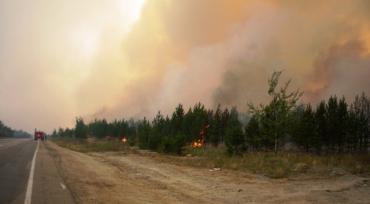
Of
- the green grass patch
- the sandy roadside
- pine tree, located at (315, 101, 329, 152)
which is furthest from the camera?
pine tree, located at (315, 101, 329, 152)

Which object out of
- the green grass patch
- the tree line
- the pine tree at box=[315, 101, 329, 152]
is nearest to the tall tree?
the tree line

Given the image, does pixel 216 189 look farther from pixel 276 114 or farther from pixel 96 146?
pixel 96 146

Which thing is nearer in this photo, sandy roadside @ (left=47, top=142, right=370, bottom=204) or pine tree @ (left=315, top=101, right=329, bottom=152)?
sandy roadside @ (left=47, top=142, right=370, bottom=204)

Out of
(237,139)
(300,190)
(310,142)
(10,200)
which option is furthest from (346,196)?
(310,142)

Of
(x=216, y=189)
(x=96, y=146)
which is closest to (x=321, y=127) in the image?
(x=96, y=146)

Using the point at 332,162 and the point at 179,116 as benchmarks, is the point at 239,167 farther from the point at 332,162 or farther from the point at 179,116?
the point at 179,116

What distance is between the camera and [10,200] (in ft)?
42.5

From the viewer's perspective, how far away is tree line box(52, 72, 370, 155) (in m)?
35.5

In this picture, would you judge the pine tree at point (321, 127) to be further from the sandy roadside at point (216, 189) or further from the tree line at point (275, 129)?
the sandy roadside at point (216, 189)

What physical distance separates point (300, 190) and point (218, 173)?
812 centimetres

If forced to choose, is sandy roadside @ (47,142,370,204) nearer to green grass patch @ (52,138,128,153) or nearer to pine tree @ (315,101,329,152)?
green grass patch @ (52,138,128,153)

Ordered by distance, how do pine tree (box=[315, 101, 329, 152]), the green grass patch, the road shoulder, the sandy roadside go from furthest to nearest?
pine tree (box=[315, 101, 329, 152]) < the green grass patch < the sandy roadside < the road shoulder

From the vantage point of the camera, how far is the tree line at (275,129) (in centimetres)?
3547

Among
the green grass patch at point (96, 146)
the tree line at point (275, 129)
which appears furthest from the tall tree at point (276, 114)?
the green grass patch at point (96, 146)
